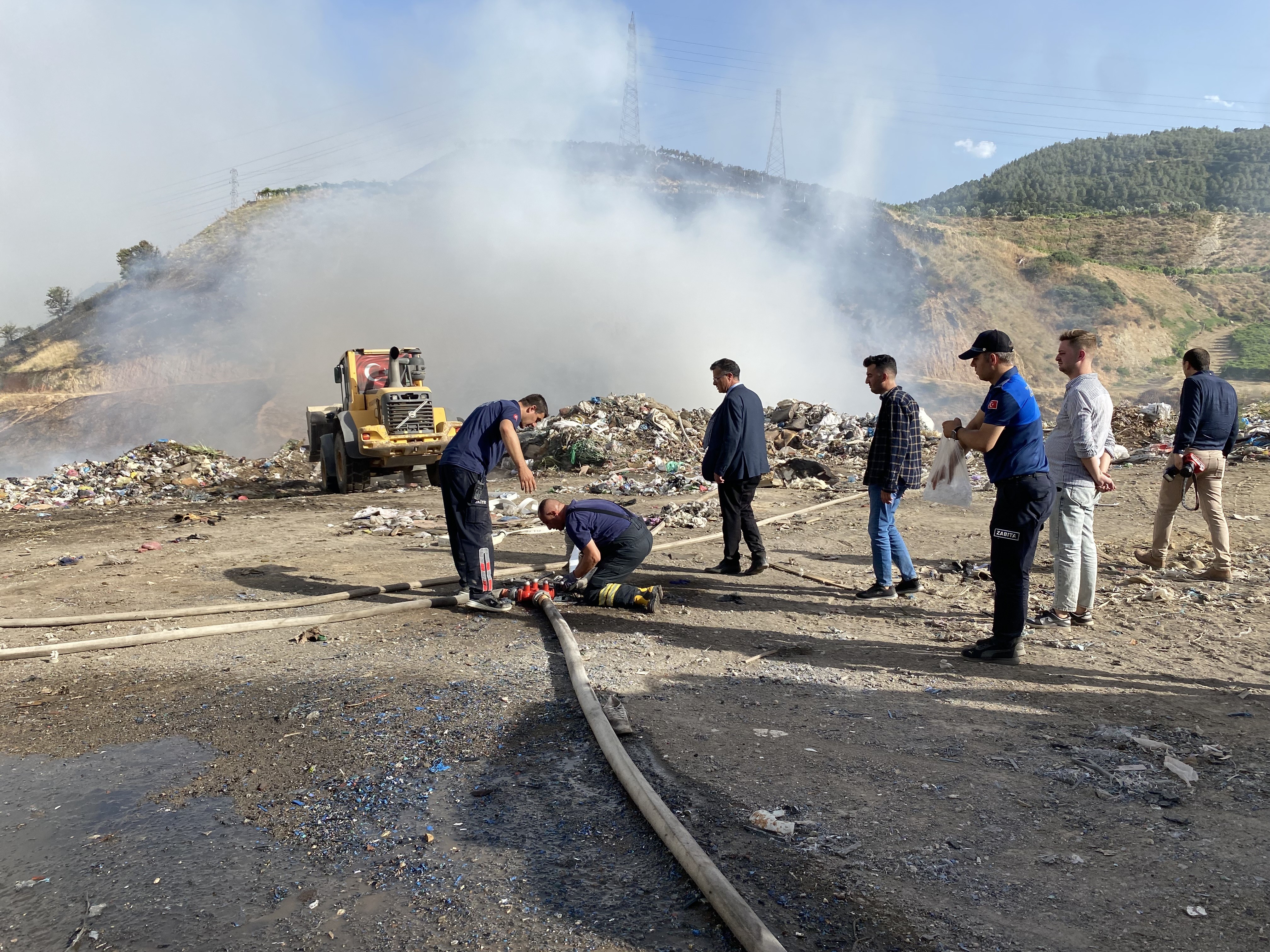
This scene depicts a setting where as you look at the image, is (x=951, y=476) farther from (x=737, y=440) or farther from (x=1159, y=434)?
A: (x=1159, y=434)

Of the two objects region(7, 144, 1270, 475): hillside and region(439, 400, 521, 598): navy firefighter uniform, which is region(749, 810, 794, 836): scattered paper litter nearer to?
region(439, 400, 521, 598): navy firefighter uniform

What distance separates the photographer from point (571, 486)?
1345 centimetres

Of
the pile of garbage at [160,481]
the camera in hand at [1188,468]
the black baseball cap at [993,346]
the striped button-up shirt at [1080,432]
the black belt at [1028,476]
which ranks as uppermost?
the black baseball cap at [993,346]

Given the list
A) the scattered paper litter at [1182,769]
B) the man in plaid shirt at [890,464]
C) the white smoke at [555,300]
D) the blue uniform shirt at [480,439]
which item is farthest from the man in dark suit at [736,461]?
the white smoke at [555,300]

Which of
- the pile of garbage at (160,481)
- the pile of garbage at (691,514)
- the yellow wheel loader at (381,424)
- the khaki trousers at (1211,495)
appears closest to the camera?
the khaki trousers at (1211,495)

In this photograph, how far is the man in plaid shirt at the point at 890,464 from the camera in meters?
5.71

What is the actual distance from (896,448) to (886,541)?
0.68 meters

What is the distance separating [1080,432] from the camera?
16.0ft

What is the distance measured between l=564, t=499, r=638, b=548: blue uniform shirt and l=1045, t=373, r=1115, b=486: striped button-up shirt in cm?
285

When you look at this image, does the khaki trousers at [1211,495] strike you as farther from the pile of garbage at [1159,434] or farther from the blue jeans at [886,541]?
the pile of garbage at [1159,434]

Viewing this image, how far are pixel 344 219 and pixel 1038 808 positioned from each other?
4456cm

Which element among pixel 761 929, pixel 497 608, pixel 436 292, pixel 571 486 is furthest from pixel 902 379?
pixel 761 929

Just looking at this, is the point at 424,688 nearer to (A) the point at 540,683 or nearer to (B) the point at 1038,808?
(A) the point at 540,683

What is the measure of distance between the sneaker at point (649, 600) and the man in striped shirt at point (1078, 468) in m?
2.62
